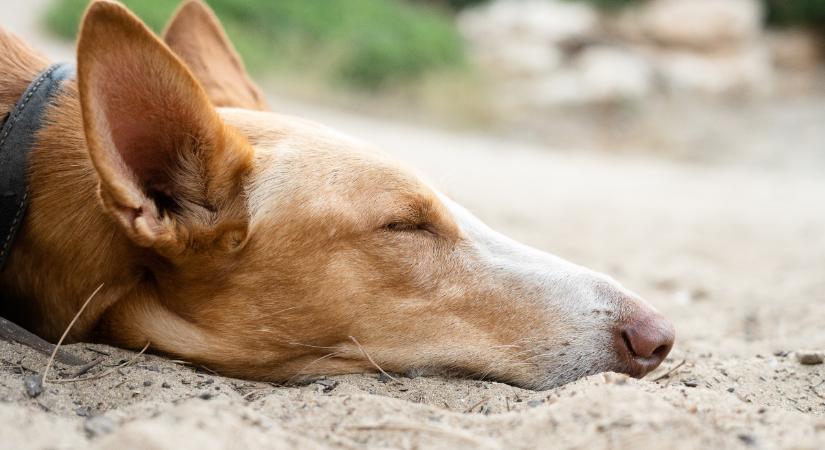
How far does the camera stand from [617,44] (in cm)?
1980

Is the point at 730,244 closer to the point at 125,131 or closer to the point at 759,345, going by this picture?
the point at 759,345

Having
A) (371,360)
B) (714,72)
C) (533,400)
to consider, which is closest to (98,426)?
(371,360)

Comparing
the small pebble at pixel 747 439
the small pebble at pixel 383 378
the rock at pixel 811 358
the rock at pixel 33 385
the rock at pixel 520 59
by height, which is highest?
the rock at pixel 33 385

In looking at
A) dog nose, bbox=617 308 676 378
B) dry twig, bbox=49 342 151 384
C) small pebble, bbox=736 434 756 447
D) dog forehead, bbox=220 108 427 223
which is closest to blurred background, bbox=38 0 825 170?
dog forehead, bbox=220 108 427 223

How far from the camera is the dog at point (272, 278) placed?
2830 mm

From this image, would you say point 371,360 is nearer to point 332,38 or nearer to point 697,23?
point 332,38

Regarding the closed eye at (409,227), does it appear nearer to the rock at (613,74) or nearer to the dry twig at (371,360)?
the dry twig at (371,360)

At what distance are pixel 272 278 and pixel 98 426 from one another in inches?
31.2

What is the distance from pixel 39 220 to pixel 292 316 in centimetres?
89

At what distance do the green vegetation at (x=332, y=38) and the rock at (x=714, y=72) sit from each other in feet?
15.6

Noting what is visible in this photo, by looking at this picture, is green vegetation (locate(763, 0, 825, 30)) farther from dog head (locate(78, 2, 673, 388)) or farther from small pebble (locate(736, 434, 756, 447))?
small pebble (locate(736, 434, 756, 447))

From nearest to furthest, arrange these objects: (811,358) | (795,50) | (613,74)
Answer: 1. (811,358)
2. (613,74)
3. (795,50)

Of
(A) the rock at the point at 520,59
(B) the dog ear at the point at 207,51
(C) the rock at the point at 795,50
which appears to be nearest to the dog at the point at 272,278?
(B) the dog ear at the point at 207,51

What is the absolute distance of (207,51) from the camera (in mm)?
4117
